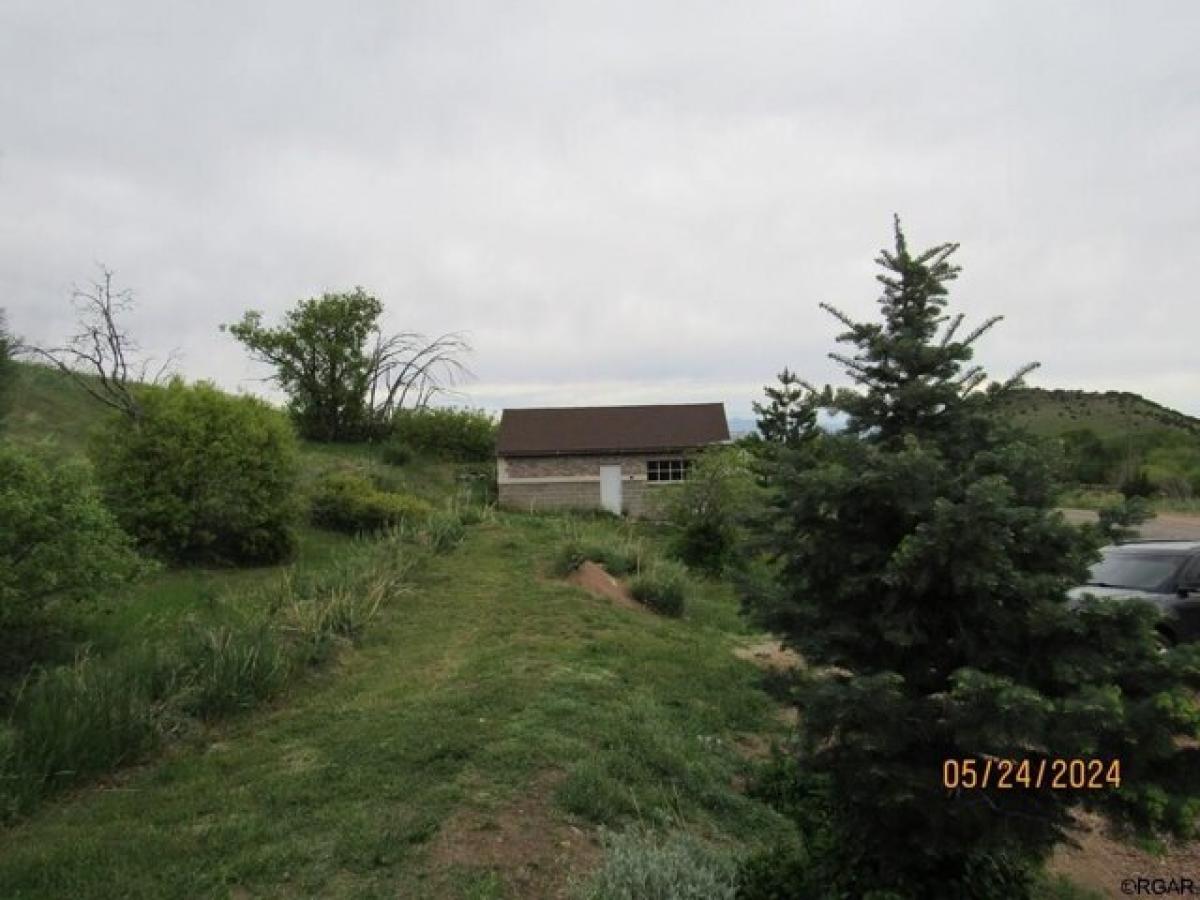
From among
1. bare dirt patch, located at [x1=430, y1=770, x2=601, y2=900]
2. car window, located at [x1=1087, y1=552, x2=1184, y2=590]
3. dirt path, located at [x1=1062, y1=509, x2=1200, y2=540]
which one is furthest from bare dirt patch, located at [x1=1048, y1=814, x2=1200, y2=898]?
dirt path, located at [x1=1062, y1=509, x2=1200, y2=540]

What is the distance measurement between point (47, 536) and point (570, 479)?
853 inches

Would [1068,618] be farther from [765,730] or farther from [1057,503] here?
[765,730]

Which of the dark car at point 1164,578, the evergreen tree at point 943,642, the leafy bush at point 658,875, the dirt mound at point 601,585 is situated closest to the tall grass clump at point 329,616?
the dirt mound at point 601,585

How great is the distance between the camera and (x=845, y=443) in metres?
3.13

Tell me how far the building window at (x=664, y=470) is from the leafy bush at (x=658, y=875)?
2421 centimetres

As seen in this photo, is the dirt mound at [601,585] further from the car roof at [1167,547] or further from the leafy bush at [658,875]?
the leafy bush at [658,875]

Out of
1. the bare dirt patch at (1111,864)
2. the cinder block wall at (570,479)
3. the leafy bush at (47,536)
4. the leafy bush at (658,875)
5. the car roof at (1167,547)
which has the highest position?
the cinder block wall at (570,479)

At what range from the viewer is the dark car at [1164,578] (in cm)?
796

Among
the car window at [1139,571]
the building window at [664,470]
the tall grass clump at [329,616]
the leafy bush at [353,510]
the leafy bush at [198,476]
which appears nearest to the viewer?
Answer: the tall grass clump at [329,616]

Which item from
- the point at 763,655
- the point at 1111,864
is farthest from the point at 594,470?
the point at 1111,864

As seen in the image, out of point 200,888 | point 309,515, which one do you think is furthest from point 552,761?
point 309,515

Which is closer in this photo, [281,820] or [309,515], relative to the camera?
[281,820]

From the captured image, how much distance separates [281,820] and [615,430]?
2487 cm
